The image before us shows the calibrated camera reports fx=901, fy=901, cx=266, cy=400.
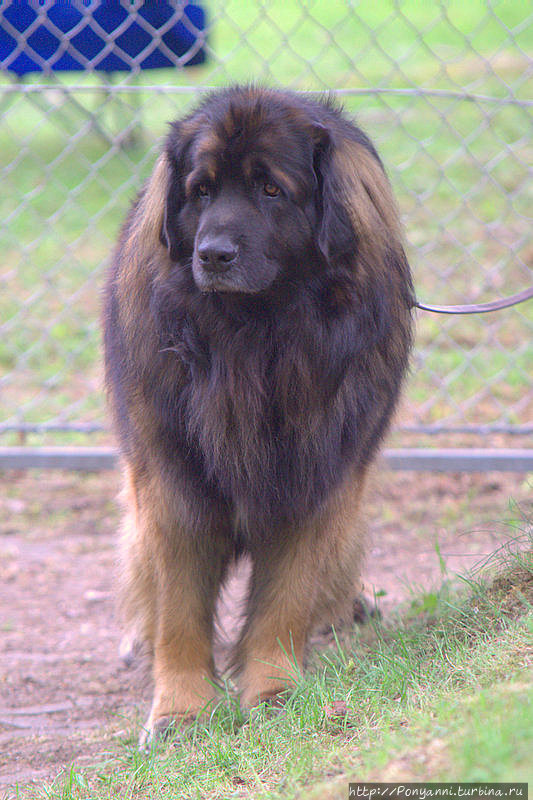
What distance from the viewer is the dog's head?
2.29m

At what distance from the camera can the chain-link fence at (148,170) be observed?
434cm

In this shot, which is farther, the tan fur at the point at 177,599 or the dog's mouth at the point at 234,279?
the tan fur at the point at 177,599

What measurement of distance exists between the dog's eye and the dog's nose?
19 cm

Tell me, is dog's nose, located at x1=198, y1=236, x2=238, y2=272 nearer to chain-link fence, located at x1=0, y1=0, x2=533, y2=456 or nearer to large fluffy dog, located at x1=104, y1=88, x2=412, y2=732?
large fluffy dog, located at x1=104, y1=88, x2=412, y2=732

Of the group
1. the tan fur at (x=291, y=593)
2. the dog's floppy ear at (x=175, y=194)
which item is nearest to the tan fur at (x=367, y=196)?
the dog's floppy ear at (x=175, y=194)

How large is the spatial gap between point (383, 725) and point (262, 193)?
4.40 feet

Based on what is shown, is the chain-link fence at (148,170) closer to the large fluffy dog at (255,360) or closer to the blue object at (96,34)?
the blue object at (96,34)

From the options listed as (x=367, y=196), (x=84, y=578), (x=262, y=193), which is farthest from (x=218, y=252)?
(x=84, y=578)

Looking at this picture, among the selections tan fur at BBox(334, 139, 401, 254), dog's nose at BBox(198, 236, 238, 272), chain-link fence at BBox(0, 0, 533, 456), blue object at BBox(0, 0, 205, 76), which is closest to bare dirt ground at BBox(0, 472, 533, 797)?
chain-link fence at BBox(0, 0, 533, 456)

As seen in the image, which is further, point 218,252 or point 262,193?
point 262,193

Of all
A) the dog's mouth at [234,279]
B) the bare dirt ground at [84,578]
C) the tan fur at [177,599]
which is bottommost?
the bare dirt ground at [84,578]

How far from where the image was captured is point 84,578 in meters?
3.75

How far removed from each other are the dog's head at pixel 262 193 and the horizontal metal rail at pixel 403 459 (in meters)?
1.80

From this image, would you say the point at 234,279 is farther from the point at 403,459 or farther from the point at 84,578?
A: the point at 403,459
